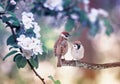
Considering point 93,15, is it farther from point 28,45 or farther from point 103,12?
point 28,45

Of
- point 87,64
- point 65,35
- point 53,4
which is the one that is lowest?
point 87,64

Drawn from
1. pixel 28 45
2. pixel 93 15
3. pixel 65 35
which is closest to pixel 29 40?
pixel 28 45

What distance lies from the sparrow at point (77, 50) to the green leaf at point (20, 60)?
166 millimetres

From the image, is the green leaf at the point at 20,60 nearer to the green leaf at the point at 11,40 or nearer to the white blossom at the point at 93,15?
the green leaf at the point at 11,40

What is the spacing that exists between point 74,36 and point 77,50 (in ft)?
0.17

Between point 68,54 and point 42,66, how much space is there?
0.10 meters

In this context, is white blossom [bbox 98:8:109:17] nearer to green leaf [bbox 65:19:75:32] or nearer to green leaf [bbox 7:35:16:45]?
green leaf [bbox 65:19:75:32]

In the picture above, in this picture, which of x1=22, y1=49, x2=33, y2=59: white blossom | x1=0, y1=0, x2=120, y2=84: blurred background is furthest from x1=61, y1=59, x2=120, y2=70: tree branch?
x1=22, y1=49, x2=33, y2=59: white blossom

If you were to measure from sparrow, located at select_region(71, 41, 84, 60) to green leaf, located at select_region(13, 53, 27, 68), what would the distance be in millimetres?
166

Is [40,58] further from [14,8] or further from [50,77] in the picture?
[14,8]

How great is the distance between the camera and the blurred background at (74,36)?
1.19 meters

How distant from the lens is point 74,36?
1.25m

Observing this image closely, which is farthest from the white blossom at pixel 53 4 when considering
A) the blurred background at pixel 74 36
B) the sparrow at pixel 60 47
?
the sparrow at pixel 60 47

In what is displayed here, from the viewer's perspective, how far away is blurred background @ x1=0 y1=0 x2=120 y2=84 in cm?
119
